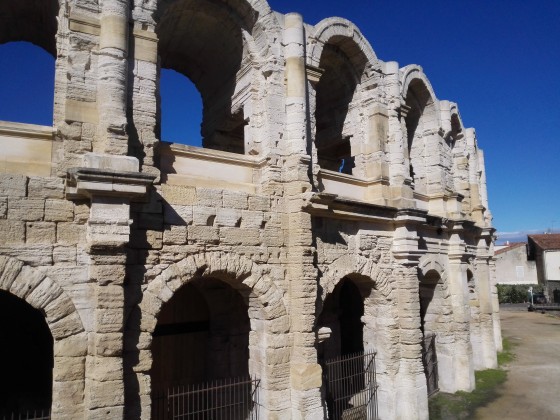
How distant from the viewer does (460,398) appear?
10570mm

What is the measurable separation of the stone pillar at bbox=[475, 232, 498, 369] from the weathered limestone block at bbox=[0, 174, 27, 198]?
1293 cm

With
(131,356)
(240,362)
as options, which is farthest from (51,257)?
(240,362)

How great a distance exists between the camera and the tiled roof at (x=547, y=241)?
32.8 metres

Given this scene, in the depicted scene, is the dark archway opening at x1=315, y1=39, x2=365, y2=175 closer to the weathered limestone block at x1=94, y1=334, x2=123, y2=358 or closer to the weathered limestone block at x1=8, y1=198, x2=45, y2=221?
the weathered limestone block at x1=8, y1=198, x2=45, y2=221

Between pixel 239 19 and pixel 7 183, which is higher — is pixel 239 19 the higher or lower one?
the higher one

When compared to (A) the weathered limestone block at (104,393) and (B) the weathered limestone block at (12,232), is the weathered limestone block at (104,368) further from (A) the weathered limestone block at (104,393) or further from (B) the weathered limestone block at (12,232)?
(B) the weathered limestone block at (12,232)

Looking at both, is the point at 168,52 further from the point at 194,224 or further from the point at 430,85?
the point at 430,85

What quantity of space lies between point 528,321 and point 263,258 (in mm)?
23237

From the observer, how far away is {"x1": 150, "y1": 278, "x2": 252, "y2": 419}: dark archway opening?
843cm

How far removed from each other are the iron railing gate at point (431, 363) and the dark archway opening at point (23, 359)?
841cm

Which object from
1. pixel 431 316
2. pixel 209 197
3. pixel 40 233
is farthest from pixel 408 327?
pixel 40 233

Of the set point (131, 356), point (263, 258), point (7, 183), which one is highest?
point (7, 183)

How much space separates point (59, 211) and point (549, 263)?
35764 mm

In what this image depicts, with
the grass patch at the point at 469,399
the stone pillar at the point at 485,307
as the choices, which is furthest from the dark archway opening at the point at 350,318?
the stone pillar at the point at 485,307
